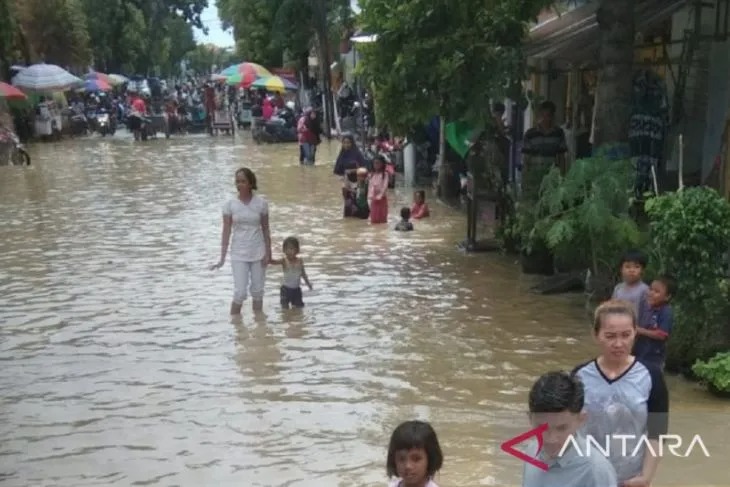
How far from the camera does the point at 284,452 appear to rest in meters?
5.88

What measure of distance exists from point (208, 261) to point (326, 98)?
873 inches

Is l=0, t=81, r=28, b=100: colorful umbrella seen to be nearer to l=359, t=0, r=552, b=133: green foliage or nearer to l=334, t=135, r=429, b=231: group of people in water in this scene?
l=334, t=135, r=429, b=231: group of people in water

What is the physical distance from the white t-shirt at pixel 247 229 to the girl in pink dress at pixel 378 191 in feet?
19.5

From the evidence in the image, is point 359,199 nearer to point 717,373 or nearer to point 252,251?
point 252,251

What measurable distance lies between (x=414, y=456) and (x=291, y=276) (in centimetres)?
645

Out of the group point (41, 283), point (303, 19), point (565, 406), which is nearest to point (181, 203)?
point (41, 283)

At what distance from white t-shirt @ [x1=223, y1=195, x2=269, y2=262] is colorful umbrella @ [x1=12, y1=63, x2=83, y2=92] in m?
25.3

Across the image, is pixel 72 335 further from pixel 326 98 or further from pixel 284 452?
pixel 326 98

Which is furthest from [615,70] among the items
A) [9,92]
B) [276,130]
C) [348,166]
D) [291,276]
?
[276,130]

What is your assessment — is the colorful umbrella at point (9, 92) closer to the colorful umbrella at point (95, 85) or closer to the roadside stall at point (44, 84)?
the roadside stall at point (44, 84)

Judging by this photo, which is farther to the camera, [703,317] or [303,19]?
[303,19]

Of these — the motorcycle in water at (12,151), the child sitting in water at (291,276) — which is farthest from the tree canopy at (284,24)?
the child sitting in water at (291,276)

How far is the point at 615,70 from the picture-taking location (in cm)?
1017

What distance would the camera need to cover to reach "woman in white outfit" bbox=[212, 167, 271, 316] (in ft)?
29.2
